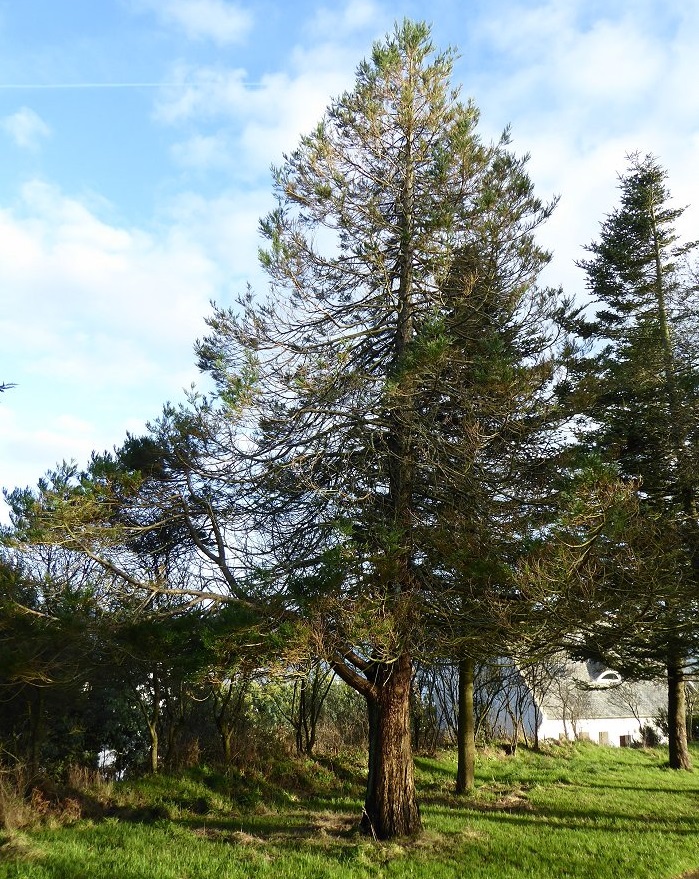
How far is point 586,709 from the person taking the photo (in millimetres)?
29469

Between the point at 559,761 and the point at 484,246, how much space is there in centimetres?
1691

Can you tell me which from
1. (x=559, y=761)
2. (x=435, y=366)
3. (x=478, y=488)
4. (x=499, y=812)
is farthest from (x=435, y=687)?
(x=435, y=366)

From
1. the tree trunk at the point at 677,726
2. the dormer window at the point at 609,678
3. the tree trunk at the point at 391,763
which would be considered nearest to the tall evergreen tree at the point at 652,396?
the tree trunk at the point at 677,726

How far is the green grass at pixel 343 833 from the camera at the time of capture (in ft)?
26.0

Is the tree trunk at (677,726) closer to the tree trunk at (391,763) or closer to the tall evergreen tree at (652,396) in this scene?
the tall evergreen tree at (652,396)

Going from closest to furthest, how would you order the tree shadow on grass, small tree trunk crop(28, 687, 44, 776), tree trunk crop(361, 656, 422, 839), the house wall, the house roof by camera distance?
tree trunk crop(361, 656, 422, 839)
the tree shadow on grass
small tree trunk crop(28, 687, 44, 776)
the house wall
the house roof

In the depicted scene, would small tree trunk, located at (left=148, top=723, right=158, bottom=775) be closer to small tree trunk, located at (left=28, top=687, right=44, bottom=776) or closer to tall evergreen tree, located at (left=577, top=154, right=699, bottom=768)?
small tree trunk, located at (left=28, top=687, right=44, bottom=776)

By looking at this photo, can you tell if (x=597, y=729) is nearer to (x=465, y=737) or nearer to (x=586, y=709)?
(x=586, y=709)

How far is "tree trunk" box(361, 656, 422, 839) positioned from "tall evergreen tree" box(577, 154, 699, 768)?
127 inches

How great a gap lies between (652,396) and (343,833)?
1234 cm

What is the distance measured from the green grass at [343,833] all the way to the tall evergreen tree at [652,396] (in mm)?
2923

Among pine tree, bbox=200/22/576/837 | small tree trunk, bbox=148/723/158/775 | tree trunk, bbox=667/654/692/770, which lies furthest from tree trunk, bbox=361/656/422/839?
tree trunk, bbox=667/654/692/770

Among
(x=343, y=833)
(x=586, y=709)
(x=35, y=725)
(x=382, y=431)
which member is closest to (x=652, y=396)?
(x=382, y=431)

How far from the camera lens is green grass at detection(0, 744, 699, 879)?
26.0 feet
